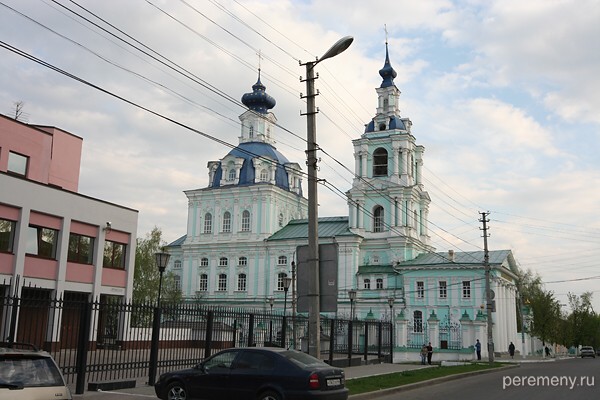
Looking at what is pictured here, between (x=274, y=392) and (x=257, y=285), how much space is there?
2334 inches

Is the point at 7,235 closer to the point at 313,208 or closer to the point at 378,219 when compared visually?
the point at 313,208

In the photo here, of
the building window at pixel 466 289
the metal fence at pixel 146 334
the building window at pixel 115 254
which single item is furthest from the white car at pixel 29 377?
the building window at pixel 466 289

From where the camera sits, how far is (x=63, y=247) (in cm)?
2722

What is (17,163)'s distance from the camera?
29406 millimetres

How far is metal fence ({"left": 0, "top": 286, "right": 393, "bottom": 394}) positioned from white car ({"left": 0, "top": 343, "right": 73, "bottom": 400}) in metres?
5.80

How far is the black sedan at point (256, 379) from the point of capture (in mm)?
12188

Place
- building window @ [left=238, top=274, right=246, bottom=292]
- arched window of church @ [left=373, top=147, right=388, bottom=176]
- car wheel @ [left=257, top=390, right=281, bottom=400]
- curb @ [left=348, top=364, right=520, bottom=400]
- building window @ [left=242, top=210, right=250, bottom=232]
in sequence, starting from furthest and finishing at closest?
1. building window @ [left=242, top=210, right=250, bottom=232]
2. building window @ [left=238, top=274, right=246, bottom=292]
3. arched window of church @ [left=373, top=147, right=388, bottom=176]
4. curb @ [left=348, top=364, right=520, bottom=400]
5. car wheel @ [left=257, top=390, right=281, bottom=400]

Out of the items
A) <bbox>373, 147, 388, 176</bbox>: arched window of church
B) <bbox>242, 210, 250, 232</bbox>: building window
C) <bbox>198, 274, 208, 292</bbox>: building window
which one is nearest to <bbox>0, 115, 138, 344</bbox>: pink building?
<bbox>242, 210, 250, 232</bbox>: building window

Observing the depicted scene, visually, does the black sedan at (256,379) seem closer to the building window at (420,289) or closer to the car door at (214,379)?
the car door at (214,379)

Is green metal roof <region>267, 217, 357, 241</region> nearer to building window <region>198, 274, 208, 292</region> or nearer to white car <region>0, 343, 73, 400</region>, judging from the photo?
building window <region>198, 274, 208, 292</region>

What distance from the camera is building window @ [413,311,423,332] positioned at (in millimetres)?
60494

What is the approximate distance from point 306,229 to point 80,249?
43.8 meters

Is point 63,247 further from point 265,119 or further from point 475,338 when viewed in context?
point 265,119

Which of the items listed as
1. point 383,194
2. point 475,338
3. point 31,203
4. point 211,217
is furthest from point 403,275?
point 31,203
